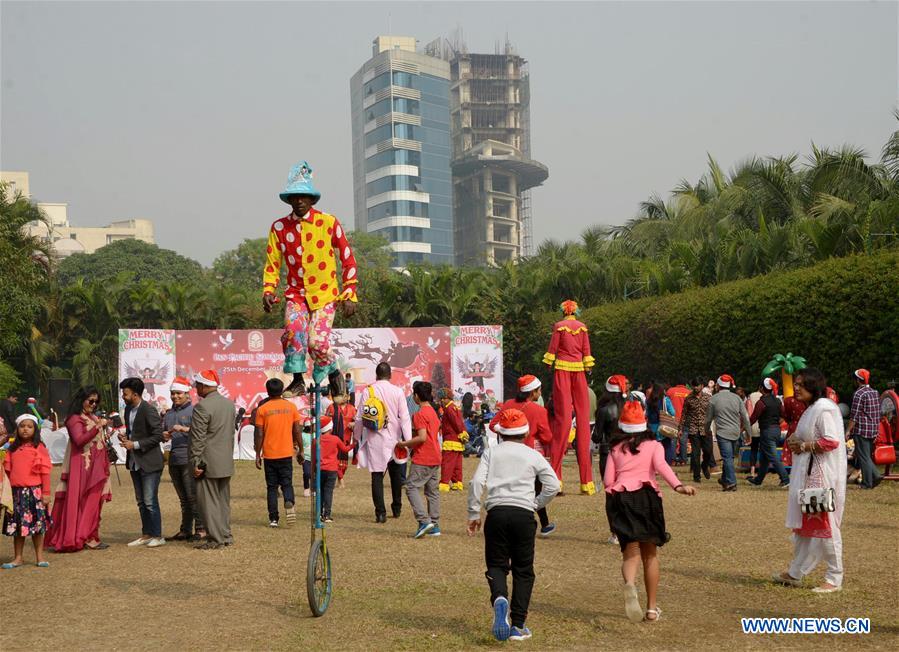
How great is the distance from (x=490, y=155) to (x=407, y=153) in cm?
1209

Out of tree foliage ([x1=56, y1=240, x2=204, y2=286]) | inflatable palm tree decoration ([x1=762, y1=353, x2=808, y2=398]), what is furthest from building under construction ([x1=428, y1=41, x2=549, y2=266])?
inflatable palm tree decoration ([x1=762, y1=353, x2=808, y2=398])

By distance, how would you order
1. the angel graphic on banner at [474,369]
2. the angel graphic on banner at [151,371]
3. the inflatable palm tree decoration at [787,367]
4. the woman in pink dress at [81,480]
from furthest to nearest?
the angel graphic on banner at [474,369], the angel graphic on banner at [151,371], the inflatable palm tree decoration at [787,367], the woman in pink dress at [81,480]

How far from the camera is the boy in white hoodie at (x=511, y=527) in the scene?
296 inches

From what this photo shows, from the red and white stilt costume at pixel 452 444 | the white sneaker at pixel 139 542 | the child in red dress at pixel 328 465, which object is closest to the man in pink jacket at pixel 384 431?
the child in red dress at pixel 328 465

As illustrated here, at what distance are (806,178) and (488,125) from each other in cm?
13808

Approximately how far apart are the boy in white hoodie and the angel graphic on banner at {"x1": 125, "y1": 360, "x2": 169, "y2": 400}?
23651mm

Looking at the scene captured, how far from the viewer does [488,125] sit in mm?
166125

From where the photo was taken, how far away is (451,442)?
17.5 m

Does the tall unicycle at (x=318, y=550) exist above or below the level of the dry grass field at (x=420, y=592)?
above

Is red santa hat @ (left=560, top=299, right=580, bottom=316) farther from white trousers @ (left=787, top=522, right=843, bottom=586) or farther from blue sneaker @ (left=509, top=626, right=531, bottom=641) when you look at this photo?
blue sneaker @ (left=509, top=626, right=531, bottom=641)

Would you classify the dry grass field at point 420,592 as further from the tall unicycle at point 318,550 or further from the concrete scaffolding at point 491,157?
the concrete scaffolding at point 491,157

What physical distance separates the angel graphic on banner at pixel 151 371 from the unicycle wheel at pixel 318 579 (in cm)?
2231

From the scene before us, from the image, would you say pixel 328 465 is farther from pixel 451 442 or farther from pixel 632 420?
pixel 632 420

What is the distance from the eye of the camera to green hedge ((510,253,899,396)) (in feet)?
65.8
